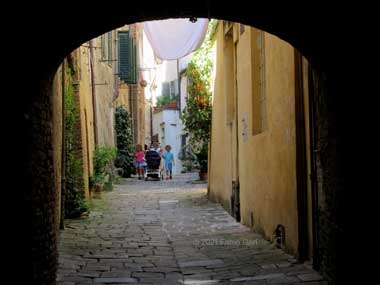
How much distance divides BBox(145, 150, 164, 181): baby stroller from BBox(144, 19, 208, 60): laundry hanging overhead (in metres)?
10.9

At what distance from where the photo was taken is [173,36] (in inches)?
377

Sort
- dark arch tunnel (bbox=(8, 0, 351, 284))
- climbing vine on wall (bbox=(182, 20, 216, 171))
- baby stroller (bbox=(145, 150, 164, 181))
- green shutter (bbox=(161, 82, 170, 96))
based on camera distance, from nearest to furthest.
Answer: dark arch tunnel (bbox=(8, 0, 351, 284)) → climbing vine on wall (bbox=(182, 20, 216, 171)) → baby stroller (bbox=(145, 150, 164, 181)) → green shutter (bbox=(161, 82, 170, 96))

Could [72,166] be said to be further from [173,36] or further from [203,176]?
→ [203,176]

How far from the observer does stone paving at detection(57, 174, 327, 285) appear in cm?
582

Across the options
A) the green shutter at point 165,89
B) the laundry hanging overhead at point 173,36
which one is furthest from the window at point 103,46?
the green shutter at point 165,89

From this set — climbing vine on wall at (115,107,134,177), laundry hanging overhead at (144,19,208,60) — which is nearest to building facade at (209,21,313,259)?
laundry hanging overhead at (144,19,208,60)

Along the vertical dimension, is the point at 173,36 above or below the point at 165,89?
below

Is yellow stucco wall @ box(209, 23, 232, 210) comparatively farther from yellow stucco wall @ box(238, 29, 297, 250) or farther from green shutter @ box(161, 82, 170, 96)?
green shutter @ box(161, 82, 170, 96)

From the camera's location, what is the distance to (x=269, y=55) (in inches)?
304

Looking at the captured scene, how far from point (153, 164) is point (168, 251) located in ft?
45.1

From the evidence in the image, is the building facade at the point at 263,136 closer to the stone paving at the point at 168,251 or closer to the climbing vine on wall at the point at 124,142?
the stone paving at the point at 168,251

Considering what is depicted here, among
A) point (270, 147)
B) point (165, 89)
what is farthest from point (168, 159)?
point (165, 89)

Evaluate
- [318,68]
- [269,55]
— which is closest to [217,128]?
[269,55]

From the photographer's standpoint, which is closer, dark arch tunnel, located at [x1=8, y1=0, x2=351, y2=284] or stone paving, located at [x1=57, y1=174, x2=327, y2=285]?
dark arch tunnel, located at [x1=8, y1=0, x2=351, y2=284]
